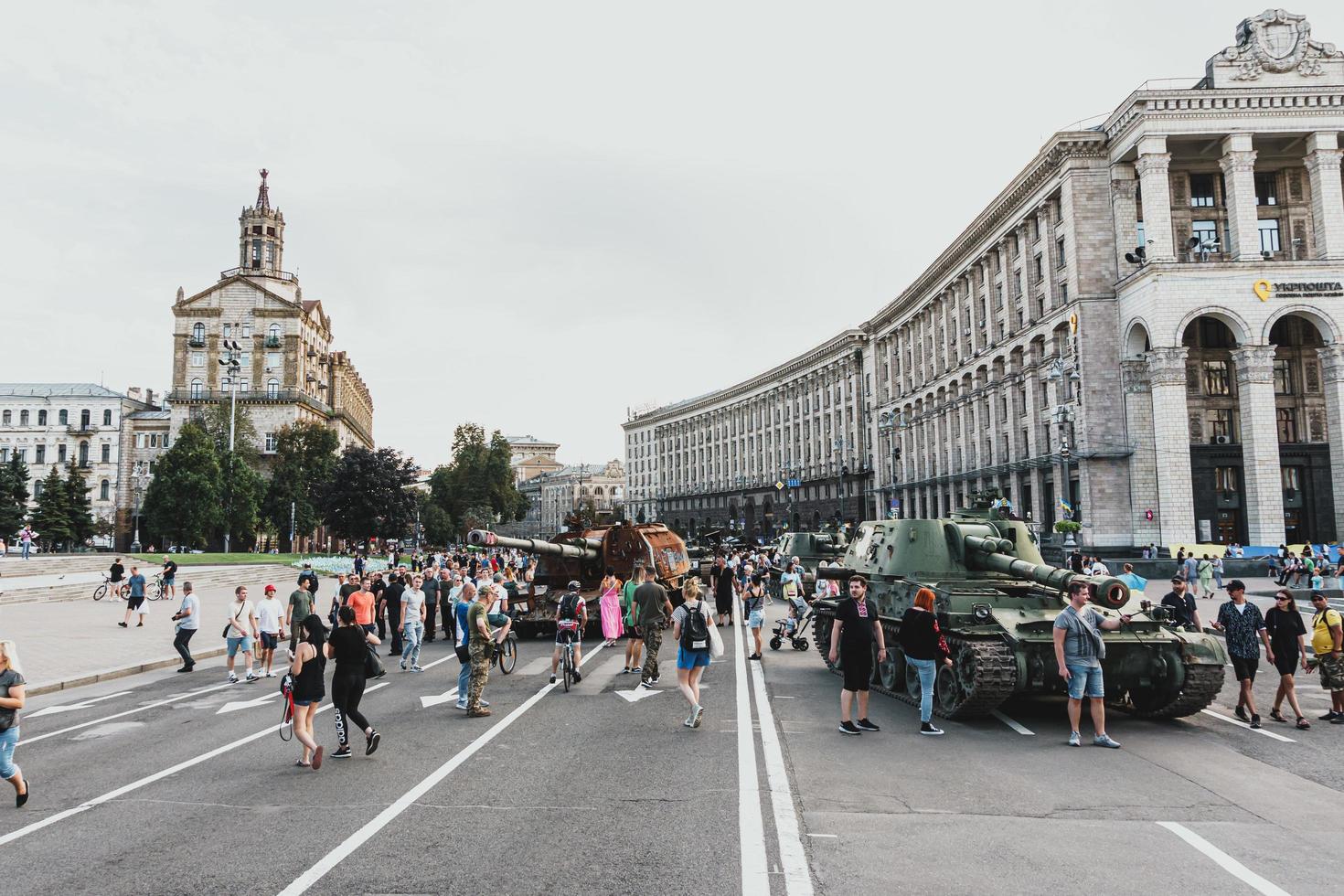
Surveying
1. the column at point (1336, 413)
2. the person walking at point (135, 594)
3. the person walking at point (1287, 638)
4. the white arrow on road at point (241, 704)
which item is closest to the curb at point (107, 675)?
the white arrow on road at point (241, 704)

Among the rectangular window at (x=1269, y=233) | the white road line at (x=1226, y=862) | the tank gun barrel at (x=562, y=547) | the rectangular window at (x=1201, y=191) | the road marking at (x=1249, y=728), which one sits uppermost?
the rectangular window at (x=1201, y=191)

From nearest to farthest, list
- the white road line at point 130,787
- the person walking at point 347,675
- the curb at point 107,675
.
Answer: the white road line at point 130,787
the person walking at point 347,675
the curb at point 107,675

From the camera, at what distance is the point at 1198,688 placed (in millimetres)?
10430

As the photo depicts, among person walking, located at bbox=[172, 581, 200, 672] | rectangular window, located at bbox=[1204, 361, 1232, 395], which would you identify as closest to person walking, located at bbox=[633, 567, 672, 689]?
person walking, located at bbox=[172, 581, 200, 672]

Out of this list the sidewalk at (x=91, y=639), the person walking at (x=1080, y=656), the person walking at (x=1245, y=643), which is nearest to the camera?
the person walking at (x=1080, y=656)

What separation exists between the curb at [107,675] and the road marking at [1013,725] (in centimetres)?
1468

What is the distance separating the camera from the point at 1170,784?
8.05m

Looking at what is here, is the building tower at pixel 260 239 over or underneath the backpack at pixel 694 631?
over

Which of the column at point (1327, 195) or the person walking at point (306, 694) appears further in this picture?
the column at point (1327, 195)

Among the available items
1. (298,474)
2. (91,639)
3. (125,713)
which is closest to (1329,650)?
(125,713)

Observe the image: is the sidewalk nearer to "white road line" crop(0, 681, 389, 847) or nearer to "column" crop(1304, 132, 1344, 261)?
"white road line" crop(0, 681, 389, 847)

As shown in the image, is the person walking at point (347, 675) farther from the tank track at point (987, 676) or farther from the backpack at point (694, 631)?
the tank track at point (987, 676)

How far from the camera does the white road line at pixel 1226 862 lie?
5.47 metres

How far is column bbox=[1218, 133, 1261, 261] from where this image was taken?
44.8m
